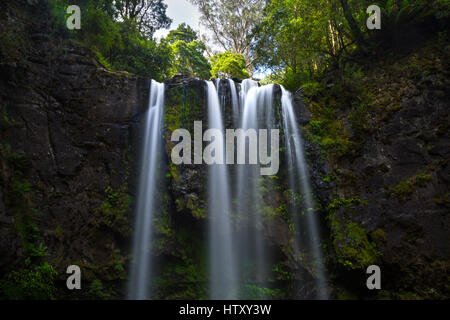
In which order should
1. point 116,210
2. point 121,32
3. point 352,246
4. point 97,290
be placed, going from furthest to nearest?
point 121,32, point 116,210, point 97,290, point 352,246

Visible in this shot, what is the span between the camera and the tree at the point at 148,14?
44.1ft

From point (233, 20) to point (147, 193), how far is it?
62.8ft

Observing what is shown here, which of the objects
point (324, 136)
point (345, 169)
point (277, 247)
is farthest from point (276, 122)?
point (277, 247)

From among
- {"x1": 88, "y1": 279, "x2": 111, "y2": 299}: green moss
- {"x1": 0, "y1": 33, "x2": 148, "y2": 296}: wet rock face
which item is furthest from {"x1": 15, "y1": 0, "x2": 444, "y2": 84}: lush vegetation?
{"x1": 88, "y1": 279, "x2": 111, "y2": 299}: green moss

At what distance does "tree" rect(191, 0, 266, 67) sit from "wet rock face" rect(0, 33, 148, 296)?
1520 cm

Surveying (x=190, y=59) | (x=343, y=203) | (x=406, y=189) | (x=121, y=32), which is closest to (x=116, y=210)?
(x=343, y=203)

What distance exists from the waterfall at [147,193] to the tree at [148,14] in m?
8.01

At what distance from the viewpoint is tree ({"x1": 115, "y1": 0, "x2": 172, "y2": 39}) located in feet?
44.1

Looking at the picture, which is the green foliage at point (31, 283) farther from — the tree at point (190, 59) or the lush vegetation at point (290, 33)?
the tree at point (190, 59)

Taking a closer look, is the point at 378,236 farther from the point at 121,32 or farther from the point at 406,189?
the point at 121,32

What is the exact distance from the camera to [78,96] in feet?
24.4

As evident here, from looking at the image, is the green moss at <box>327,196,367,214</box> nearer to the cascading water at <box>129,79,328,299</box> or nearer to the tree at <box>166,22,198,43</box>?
the cascading water at <box>129,79,328,299</box>

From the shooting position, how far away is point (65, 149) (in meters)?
6.91

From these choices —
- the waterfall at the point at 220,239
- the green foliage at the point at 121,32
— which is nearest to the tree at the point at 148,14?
the green foliage at the point at 121,32
